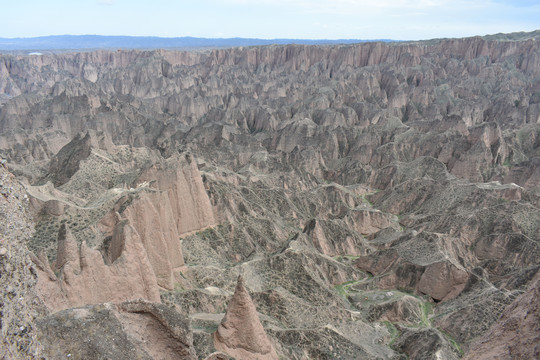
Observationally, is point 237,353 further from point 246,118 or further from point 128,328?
point 246,118

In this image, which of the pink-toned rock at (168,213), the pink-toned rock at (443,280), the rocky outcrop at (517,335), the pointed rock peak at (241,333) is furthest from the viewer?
the pink-toned rock at (443,280)

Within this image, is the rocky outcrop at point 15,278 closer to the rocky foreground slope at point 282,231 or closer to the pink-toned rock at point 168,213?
the rocky foreground slope at point 282,231

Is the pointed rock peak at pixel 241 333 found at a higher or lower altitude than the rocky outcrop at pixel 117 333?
lower

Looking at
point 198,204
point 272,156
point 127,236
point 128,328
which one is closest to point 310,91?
point 272,156

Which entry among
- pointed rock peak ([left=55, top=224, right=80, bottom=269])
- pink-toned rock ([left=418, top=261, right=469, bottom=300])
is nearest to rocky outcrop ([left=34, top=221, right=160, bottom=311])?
pointed rock peak ([left=55, top=224, right=80, bottom=269])

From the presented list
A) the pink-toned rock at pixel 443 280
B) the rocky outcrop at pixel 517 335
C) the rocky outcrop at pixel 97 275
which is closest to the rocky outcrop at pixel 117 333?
the rocky outcrop at pixel 97 275

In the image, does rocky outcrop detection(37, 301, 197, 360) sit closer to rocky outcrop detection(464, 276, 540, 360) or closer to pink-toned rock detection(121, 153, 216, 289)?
rocky outcrop detection(464, 276, 540, 360)

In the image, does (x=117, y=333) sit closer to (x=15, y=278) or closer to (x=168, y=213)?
(x=15, y=278)

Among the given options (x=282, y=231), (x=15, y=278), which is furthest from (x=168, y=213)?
(x=15, y=278)
